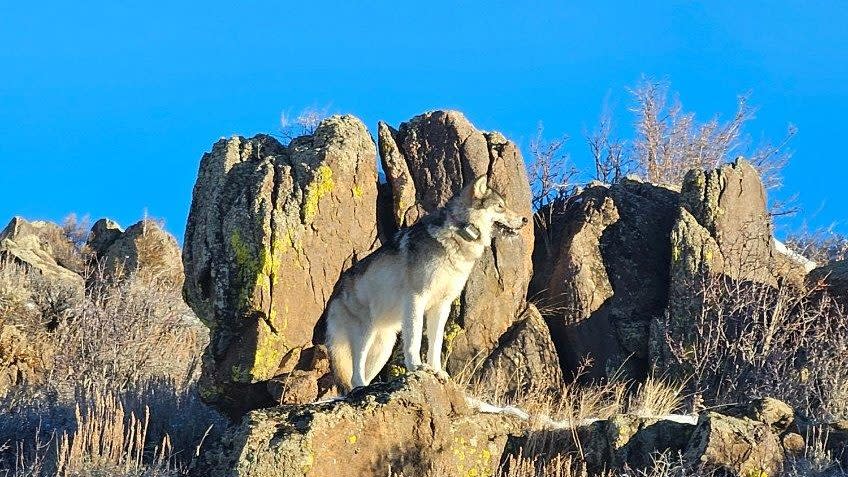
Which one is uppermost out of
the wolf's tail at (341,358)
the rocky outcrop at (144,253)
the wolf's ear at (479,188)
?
the rocky outcrop at (144,253)

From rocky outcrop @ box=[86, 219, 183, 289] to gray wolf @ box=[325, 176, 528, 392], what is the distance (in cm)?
977

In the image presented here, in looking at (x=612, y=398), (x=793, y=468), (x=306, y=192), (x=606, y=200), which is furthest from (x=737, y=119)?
(x=793, y=468)

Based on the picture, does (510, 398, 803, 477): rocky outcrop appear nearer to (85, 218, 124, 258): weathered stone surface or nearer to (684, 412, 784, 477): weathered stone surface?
(684, 412, 784, 477): weathered stone surface

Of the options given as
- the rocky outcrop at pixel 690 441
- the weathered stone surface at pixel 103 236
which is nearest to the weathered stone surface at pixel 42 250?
the weathered stone surface at pixel 103 236

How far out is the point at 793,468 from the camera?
285 inches

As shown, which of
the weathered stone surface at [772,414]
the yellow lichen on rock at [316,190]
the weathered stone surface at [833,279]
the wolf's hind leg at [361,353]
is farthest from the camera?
the weathered stone surface at [833,279]

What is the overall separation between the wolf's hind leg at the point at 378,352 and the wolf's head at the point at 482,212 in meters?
1.41

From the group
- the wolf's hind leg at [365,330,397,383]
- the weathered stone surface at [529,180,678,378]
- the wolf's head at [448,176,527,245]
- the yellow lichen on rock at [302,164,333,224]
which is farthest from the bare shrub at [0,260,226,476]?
the weathered stone surface at [529,180,678,378]

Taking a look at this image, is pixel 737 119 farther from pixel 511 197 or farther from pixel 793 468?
pixel 793 468

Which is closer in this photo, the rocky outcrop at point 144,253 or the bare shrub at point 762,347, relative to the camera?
the bare shrub at point 762,347

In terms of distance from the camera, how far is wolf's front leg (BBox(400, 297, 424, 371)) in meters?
8.99

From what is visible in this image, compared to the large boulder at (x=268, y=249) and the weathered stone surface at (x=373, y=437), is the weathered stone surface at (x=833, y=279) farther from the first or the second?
the weathered stone surface at (x=373, y=437)

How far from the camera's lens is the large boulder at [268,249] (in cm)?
1063

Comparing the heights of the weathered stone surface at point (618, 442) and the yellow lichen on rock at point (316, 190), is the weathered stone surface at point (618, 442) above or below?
below
